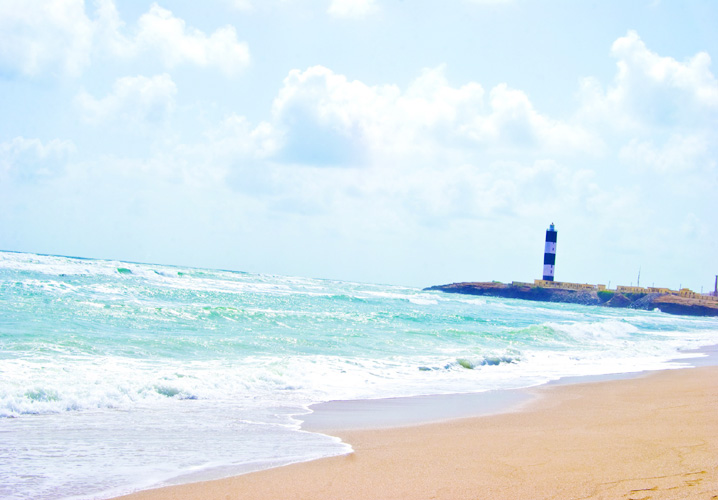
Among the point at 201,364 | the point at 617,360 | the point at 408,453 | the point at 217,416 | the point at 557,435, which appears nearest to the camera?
the point at 408,453

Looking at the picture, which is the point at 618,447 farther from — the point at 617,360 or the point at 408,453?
the point at 617,360

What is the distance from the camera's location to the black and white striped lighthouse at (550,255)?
76688 millimetres

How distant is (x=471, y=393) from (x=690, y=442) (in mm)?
4102

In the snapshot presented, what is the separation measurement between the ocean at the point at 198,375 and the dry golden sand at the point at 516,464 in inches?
16.3

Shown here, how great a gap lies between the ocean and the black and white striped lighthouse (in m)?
57.3

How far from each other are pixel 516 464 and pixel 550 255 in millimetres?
79545

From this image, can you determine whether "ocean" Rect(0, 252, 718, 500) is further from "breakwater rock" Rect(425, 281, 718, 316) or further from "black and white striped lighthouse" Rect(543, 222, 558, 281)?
"black and white striped lighthouse" Rect(543, 222, 558, 281)

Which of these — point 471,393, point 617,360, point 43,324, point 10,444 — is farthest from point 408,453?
point 617,360

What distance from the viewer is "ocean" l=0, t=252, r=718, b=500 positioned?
491cm

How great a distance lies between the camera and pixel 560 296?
81750mm

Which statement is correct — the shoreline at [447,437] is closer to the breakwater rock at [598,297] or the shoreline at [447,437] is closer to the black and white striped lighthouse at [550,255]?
the breakwater rock at [598,297]

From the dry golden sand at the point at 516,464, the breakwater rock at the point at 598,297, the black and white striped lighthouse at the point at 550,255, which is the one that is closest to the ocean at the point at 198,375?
the dry golden sand at the point at 516,464

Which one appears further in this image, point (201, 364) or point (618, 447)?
point (201, 364)

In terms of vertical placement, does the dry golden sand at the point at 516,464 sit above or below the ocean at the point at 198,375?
above
